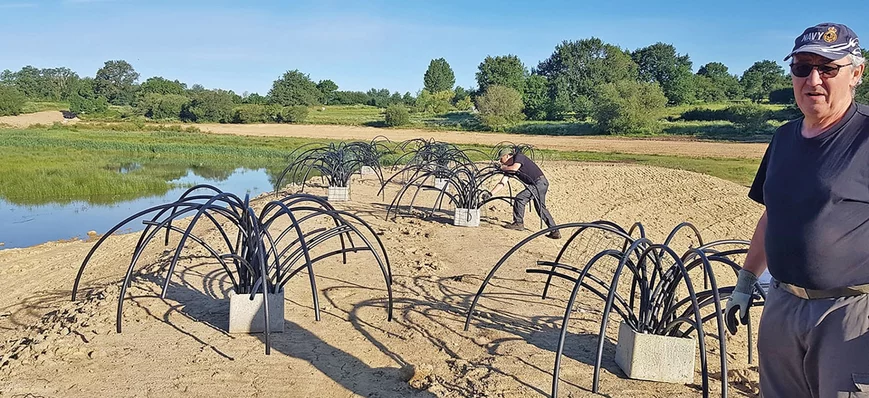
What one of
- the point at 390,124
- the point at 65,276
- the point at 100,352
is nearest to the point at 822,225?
the point at 100,352

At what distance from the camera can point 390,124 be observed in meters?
56.8

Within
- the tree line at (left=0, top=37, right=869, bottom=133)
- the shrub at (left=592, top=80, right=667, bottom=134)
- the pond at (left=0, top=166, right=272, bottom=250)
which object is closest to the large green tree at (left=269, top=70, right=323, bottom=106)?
the tree line at (left=0, top=37, right=869, bottom=133)

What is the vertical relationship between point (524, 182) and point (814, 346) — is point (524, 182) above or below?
below

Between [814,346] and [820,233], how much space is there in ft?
1.26

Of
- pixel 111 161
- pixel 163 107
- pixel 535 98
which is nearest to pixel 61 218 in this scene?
pixel 111 161

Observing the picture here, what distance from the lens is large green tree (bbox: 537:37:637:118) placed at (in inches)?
2564

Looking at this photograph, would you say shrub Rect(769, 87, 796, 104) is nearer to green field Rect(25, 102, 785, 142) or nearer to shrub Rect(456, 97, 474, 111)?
green field Rect(25, 102, 785, 142)

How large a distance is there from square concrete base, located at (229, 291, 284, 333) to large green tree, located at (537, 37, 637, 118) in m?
58.7

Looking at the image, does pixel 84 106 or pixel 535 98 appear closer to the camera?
pixel 84 106

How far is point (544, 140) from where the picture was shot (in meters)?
41.3

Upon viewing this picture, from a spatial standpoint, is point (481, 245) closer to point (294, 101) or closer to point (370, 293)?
point (370, 293)

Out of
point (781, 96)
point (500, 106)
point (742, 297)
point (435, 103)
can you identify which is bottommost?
point (742, 297)

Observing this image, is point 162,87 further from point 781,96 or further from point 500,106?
point 781,96

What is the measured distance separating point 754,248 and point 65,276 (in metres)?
8.19
